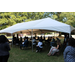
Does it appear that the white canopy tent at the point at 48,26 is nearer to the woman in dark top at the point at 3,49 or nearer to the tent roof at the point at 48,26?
the tent roof at the point at 48,26

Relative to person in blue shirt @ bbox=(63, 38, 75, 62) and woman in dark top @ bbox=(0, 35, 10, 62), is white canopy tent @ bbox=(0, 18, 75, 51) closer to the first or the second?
person in blue shirt @ bbox=(63, 38, 75, 62)

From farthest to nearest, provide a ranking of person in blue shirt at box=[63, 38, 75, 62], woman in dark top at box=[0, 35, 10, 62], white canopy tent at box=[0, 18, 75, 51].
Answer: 1. white canopy tent at box=[0, 18, 75, 51]
2. woman in dark top at box=[0, 35, 10, 62]
3. person in blue shirt at box=[63, 38, 75, 62]

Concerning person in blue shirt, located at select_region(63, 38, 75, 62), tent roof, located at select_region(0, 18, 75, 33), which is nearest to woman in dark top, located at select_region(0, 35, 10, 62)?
person in blue shirt, located at select_region(63, 38, 75, 62)

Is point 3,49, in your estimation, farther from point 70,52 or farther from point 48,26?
point 48,26

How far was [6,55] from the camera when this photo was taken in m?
2.95

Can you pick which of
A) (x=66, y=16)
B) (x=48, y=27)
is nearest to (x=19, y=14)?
(x=66, y=16)

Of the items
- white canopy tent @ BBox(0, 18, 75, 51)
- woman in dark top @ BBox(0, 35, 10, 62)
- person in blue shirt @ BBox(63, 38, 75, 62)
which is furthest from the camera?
white canopy tent @ BBox(0, 18, 75, 51)

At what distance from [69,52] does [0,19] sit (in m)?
18.9

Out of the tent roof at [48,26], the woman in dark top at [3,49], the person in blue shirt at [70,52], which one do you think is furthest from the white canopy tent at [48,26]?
the woman in dark top at [3,49]

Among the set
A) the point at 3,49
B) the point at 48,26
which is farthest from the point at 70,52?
the point at 48,26

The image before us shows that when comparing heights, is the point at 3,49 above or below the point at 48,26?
below

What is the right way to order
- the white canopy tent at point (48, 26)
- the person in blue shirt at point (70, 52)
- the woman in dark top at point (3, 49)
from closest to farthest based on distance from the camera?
the person in blue shirt at point (70, 52)
the woman in dark top at point (3, 49)
the white canopy tent at point (48, 26)

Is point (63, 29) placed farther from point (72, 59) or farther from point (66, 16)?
point (66, 16)

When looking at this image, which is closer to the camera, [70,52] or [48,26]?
[70,52]
